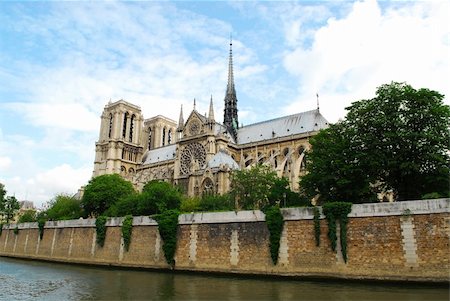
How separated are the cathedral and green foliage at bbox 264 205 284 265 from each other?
744 inches

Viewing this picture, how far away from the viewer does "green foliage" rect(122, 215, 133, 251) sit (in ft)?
95.1

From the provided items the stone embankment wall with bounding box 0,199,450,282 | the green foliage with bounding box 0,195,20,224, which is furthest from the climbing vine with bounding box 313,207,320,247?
the green foliage with bounding box 0,195,20,224

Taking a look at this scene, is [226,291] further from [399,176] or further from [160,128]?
[160,128]

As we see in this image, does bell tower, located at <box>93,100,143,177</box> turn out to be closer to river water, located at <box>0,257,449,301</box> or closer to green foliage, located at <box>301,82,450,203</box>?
river water, located at <box>0,257,449,301</box>

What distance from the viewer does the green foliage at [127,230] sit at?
28984 mm

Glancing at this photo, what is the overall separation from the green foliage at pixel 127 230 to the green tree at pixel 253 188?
10001 mm

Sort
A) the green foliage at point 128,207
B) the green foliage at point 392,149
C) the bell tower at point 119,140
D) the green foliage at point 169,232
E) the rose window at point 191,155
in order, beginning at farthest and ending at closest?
the bell tower at point 119,140, the rose window at point 191,155, the green foliage at point 128,207, the green foliage at point 169,232, the green foliage at point 392,149

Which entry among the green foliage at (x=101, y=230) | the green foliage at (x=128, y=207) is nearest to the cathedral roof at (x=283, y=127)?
the green foliage at (x=128, y=207)

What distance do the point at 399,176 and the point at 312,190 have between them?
6.14m

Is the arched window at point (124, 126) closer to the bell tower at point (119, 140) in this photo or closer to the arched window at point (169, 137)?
the bell tower at point (119, 140)

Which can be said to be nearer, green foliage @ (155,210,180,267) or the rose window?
green foliage @ (155,210,180,267)

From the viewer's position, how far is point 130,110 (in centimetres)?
8812

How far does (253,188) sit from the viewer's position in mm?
35375

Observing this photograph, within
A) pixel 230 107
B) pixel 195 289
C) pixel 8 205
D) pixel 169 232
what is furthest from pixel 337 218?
pixel 8 205
